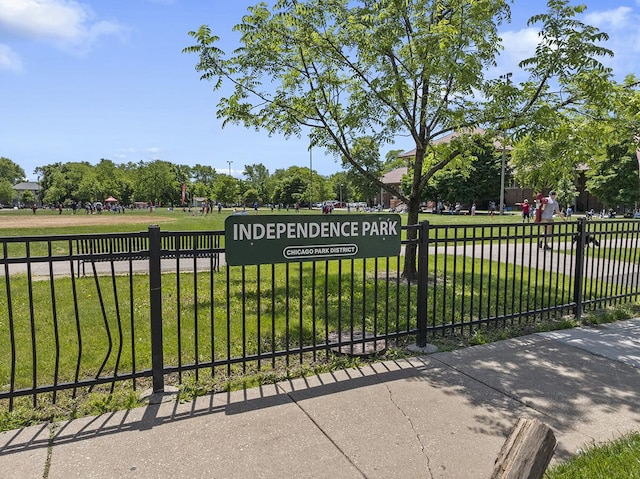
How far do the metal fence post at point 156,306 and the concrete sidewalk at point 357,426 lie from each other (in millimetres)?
280

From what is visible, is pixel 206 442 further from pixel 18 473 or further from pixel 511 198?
pixel 511 198

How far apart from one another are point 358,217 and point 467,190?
185ft

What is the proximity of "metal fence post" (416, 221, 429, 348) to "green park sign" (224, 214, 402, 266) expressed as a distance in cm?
30

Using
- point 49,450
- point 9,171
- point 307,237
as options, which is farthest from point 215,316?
point 9,171

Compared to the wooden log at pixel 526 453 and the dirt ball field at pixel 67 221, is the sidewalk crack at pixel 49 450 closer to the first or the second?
the wooden log at pixel 526 453

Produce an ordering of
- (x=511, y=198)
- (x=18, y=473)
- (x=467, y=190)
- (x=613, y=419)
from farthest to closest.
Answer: (x=511, y=198)
(x=467, y=190)
(x=613, y=419)
(x=18, y=473)

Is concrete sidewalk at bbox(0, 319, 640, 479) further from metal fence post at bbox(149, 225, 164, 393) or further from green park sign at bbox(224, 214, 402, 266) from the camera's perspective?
green park sign at bbox(224, 214, 402, 266)

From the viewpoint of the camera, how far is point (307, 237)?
413cm

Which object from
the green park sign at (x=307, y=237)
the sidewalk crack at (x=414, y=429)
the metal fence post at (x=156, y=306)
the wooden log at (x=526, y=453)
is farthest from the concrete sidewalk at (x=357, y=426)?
the green park sign at (x=307, y=237)

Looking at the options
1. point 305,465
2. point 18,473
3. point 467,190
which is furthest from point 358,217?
point 467,190

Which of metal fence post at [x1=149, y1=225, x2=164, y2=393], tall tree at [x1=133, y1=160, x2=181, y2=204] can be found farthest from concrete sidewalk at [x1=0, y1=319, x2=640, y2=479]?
tall tree at [x1=133, y1=160, x2=181, y2=204]

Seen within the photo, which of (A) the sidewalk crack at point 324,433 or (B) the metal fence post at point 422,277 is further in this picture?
(B) the metal fence post at point 422,277

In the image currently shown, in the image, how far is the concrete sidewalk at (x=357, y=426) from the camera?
9.12 feet

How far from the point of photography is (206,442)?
303 centimetres
